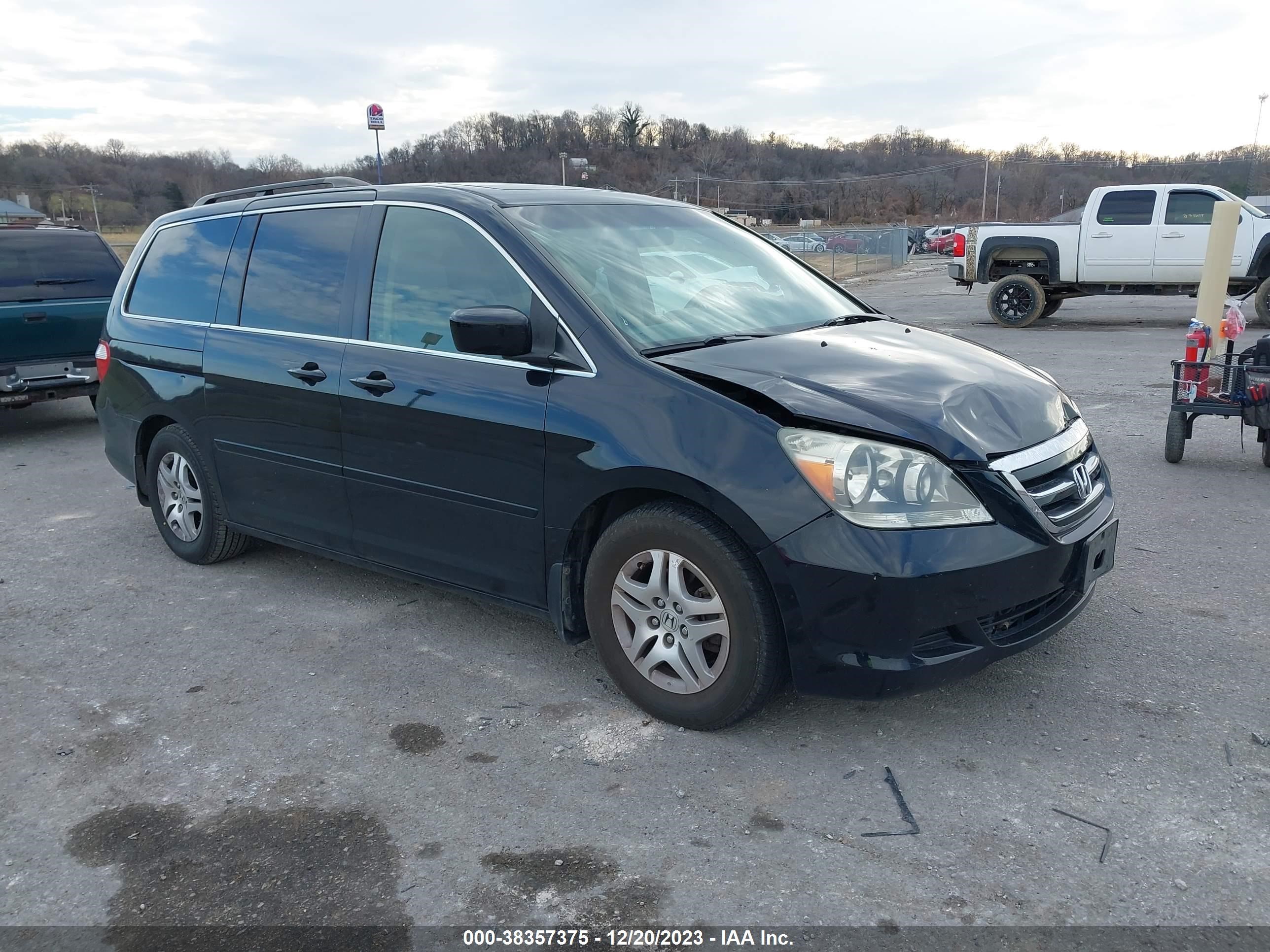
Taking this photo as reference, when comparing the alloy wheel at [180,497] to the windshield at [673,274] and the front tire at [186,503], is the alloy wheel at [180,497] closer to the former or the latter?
the front tire at [186,503]

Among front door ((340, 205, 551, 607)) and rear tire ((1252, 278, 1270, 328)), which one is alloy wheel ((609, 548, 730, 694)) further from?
rear tire ((1252, 278, 1270, 328))

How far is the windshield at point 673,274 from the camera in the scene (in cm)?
359

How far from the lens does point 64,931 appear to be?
2.45 meters

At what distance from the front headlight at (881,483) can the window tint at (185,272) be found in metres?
3.20

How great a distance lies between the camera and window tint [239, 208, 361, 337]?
4199 mm

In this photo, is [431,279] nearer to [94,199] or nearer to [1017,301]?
[1017,301]

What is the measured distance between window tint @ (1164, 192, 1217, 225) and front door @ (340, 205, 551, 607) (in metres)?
14.4

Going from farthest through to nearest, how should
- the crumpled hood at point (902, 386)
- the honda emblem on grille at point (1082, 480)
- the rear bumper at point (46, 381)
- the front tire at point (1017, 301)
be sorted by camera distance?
the front tire at point (1017, 301) → the rear bumper at point (46, 381) → the honda emblem on grille at point (1082, 480) → the crumpled hood at point (902, 386)

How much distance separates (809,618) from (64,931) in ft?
6.91

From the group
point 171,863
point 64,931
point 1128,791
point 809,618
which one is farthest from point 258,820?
point 1128,791

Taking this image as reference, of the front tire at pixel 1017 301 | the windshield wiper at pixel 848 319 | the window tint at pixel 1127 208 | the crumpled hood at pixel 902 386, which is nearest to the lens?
the crumpled hood at pixel 902 386

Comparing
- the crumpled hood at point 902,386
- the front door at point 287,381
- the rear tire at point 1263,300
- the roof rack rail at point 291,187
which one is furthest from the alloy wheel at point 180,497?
the rear tire at point 1263,300

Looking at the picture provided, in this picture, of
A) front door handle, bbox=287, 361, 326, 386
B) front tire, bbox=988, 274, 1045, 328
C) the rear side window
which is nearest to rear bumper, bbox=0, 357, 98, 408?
the rear side window

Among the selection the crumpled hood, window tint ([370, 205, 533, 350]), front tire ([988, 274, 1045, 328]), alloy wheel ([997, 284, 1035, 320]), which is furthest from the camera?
alloy wheel ([997, 284, 1035, 320])
